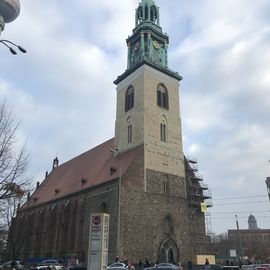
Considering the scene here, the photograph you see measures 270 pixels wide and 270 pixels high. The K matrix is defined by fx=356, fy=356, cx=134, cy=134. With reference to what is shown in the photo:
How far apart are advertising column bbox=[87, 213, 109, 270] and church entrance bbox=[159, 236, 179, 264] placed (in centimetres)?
1671

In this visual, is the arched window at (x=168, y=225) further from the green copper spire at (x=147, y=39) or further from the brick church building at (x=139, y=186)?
the green copper spire at (x=147, y=39)

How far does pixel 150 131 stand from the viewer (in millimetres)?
41250

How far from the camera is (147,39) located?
46.6 m

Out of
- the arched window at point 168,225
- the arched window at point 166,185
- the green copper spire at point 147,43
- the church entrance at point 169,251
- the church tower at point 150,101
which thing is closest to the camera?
the church entrance at point 169,251

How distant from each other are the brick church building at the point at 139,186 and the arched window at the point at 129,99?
0.15 m

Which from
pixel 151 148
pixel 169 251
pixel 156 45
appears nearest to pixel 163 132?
pixel 151 148

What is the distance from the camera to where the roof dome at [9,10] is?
20.9 metres

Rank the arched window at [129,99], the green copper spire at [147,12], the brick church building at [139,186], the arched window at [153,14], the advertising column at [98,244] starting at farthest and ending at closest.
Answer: the arched window at [153,14] → the green copper spire at [147,12] → the arched window at [129,99] → the brick church building at [139,186] → the advertising column at [98,244]

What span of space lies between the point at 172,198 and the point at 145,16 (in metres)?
25.6

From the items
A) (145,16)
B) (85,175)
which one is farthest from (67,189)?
(145,16)

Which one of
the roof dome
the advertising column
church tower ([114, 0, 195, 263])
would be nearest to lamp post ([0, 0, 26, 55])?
the roof dome

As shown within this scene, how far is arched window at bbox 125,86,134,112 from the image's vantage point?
147 feet

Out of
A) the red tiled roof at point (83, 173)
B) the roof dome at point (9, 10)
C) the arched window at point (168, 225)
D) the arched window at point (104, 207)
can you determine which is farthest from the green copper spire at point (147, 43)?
the roof dome at point (9, 10)

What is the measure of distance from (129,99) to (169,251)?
1924cm
